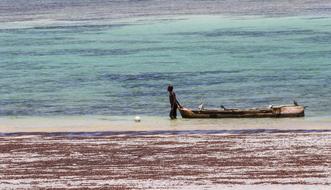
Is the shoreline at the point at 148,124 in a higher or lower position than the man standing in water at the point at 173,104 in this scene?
lower

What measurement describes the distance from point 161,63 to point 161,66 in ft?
8.05

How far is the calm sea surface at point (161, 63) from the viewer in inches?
2293

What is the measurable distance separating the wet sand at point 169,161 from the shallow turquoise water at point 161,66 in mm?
14217

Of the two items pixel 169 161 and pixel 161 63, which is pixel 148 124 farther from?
pixel 161 63

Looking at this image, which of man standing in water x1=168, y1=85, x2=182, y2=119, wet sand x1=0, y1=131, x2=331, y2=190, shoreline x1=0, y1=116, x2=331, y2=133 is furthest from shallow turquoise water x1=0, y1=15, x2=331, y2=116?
wet sand x1=0, y1=131, x2=331, y2=190

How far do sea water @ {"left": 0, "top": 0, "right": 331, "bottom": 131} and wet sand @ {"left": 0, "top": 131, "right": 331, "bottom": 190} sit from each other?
13996 mm

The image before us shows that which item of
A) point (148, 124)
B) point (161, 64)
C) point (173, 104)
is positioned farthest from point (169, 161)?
point (161, 64)

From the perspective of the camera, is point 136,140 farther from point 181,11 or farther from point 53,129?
point 181,11

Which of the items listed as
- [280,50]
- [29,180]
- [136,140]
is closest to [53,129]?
[136,140]

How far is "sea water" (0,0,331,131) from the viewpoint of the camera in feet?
190

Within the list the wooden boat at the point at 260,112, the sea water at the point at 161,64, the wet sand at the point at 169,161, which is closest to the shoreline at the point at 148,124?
the wooden boat at the point at 260,112

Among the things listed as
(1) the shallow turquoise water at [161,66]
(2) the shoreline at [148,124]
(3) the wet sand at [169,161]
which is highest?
(1) the shallow turquoise water at [161,66]

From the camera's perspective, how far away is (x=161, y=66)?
260ft

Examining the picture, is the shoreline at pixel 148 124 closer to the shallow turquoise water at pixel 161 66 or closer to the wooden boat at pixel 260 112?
the wooden boat at pixel 260 112
